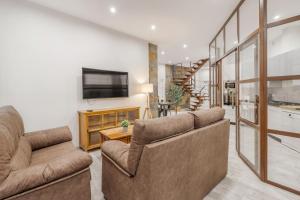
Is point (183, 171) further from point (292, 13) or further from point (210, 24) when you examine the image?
point (210, 24)

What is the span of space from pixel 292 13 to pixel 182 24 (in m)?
2.34

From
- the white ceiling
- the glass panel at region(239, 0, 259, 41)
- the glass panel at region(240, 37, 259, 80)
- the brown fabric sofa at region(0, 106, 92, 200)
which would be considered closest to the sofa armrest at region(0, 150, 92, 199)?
the brown fabric sofa at region(0, 106, 92, 200)

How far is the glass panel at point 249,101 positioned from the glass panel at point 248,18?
87cm

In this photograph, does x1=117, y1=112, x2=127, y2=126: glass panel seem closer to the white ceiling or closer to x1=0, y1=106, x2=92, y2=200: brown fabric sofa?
the white ceiling

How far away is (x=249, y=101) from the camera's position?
2.63m

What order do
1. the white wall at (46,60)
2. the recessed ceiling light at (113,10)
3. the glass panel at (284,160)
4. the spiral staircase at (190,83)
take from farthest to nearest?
1. the spiral staircase at (190,83)
2. the recessed ceiling light at (113,10)
3. the white wall at (46,60)
4. the glass panel at (284,160)

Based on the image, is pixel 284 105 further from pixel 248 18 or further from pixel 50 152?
pixel 50 152

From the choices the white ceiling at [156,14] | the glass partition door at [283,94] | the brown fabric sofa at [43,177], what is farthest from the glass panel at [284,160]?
the white ceiling at [156,14]

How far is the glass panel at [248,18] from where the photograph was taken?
232 cm

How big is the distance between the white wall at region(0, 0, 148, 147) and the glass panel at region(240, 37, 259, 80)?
303 centimetres

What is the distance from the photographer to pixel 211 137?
1768 mm

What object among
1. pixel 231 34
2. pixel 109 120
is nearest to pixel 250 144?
pixel 231 34

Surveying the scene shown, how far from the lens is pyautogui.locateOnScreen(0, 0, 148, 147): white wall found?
8.65 ft

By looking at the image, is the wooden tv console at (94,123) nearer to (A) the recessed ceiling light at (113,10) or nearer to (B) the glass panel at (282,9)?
(A) the recessed ceiling light at (113,10)
